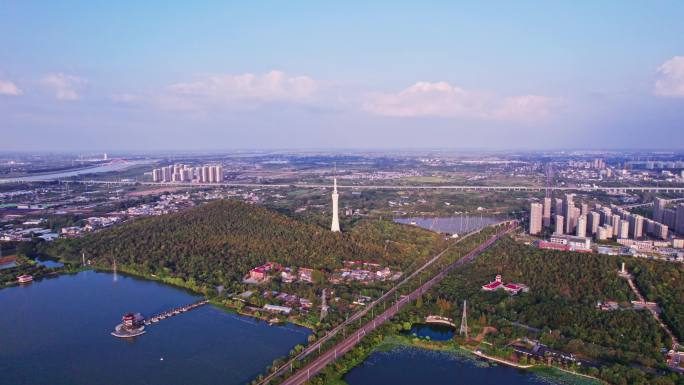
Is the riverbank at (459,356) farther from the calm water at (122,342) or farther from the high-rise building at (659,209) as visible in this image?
the high-rise building at (659,209)

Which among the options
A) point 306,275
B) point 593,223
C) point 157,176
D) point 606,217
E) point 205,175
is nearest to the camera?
point 306,275

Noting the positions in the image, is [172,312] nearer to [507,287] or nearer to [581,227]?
[507,287]

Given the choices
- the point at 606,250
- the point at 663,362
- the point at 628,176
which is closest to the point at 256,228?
the point at 606,250

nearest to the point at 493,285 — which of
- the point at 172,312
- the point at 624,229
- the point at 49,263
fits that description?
the point at 172,312

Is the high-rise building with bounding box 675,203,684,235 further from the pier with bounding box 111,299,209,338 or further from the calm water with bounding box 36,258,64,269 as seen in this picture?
the calm water with bounding box 36,258,64,269

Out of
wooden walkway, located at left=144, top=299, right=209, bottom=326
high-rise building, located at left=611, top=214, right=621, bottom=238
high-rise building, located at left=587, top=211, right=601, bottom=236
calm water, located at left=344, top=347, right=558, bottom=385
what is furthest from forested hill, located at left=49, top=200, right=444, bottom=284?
high-rise building, located at left=611, top=214, right=621, bottom=238

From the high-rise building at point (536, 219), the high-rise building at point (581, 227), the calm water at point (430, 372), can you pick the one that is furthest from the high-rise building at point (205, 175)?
the calm water at point (430, 372)
